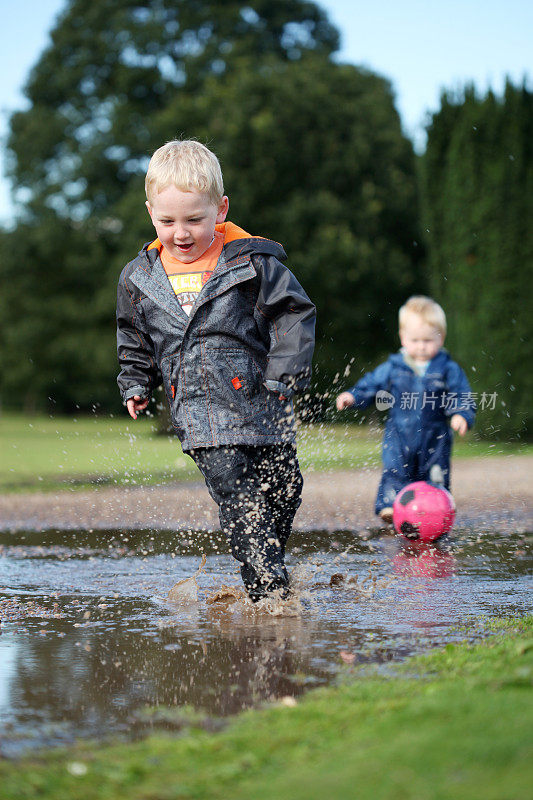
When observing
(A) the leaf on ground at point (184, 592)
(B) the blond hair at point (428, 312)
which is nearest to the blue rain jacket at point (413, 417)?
(B) the blond hair at point (428, 312)

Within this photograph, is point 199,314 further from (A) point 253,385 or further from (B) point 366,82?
(B) point 366,82

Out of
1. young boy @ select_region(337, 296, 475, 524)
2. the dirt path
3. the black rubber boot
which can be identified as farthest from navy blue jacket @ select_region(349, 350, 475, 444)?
the black rubber boot

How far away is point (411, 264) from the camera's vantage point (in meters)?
28.3

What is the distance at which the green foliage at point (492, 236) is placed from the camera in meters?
15.6

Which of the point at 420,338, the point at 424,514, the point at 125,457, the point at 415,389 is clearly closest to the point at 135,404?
the point at 424,514

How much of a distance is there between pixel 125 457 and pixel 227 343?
12834mm

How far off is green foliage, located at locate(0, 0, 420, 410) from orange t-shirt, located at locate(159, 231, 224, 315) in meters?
20.4

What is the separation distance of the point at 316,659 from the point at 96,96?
30.4 m

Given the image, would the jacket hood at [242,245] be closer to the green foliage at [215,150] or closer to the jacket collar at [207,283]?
the jacket collar at [207,283]

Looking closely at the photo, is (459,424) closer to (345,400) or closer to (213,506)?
(345,400)

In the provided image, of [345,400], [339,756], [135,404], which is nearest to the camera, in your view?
[339,756]

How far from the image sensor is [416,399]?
292 inches

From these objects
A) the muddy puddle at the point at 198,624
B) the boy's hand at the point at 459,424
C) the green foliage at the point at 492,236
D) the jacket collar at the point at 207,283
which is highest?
the green foliage at the point at 492,236

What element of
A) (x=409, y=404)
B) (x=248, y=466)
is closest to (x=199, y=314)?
(x=248, y=466)
